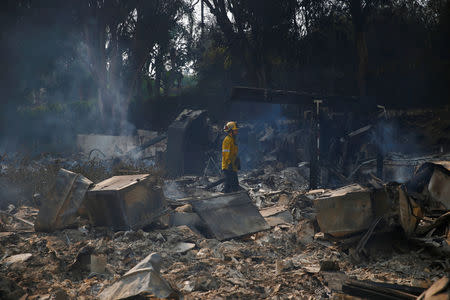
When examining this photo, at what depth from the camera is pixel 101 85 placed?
1519 cm

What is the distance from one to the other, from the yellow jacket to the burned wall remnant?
4.17m

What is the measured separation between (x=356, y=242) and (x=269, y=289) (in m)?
1.62

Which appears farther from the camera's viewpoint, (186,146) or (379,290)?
(186,146)

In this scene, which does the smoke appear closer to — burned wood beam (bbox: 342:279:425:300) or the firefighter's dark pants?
the firefighter's dark pants

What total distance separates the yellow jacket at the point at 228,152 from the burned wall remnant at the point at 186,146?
417cm

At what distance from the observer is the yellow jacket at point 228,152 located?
8047 mm

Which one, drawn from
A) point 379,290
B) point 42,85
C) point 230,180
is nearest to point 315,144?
point 230,180

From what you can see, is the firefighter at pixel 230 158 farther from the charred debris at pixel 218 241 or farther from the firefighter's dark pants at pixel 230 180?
the charred debris at pixel 218 241

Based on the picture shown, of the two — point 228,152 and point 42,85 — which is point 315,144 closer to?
point 228,152

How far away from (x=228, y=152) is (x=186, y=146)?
440cm

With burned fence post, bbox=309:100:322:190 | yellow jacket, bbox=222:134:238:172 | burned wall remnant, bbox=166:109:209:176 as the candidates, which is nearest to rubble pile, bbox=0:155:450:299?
yellow jacket, bbox=222:134:238:172

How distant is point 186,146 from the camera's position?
12.2 metres

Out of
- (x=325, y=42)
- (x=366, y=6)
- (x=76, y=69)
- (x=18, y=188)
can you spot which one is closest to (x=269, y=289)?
(x=18, y=188)

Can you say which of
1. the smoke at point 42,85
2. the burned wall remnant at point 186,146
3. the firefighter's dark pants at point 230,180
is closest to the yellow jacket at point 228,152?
the firefighter's dark pants at point 230,180
